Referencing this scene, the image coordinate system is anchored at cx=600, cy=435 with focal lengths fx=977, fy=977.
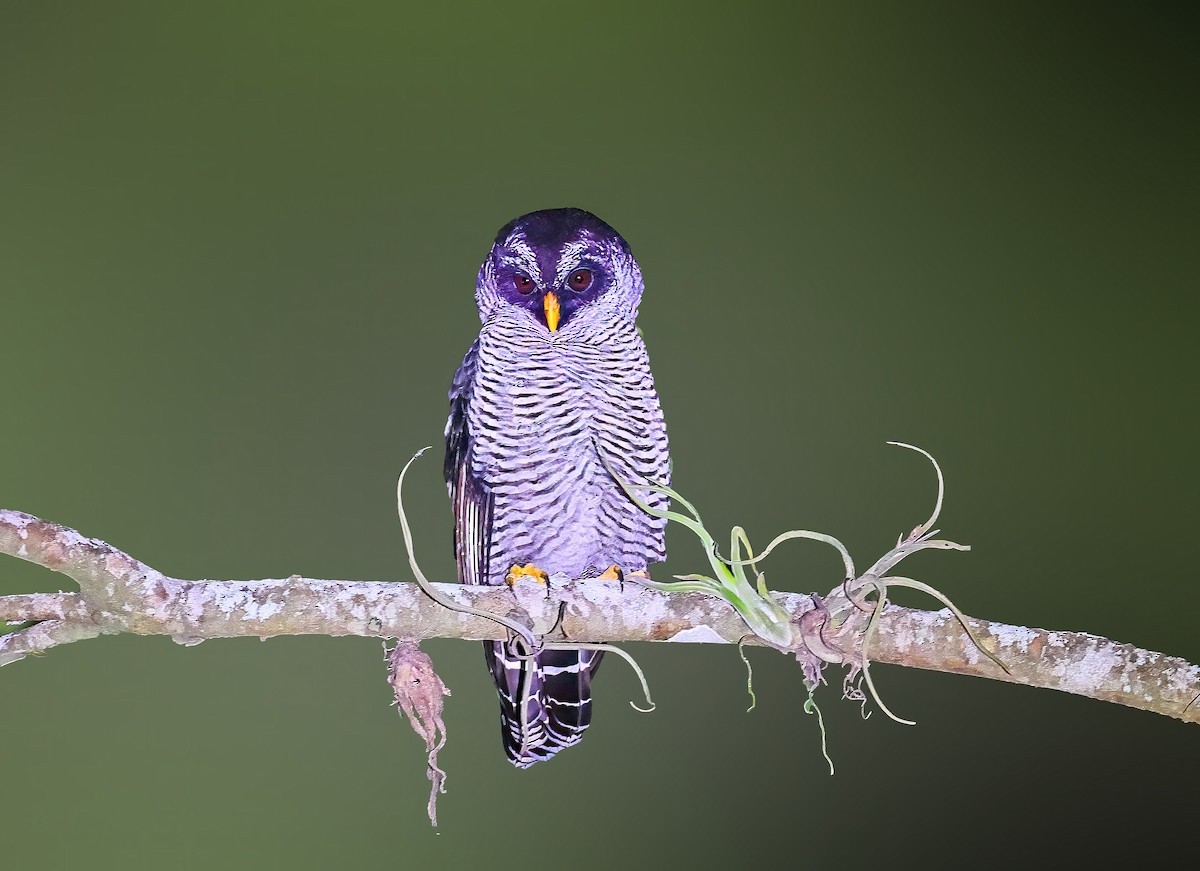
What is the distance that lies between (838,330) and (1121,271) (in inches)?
25.2

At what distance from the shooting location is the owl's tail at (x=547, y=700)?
160 centimetres

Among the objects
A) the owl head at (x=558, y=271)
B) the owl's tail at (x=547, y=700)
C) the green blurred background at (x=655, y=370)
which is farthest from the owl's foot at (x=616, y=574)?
the owl head at (x=558, y=271)

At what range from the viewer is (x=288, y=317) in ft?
6.23

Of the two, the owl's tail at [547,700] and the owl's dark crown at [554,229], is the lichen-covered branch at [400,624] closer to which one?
the owl's tail at [547,700]

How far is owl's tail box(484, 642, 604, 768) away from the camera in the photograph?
1.60 metres

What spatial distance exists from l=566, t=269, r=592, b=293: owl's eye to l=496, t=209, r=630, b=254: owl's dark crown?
0.05 m

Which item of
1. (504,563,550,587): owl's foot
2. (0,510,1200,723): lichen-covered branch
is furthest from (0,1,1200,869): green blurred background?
(0,510,1200,723): lichen-covered branch

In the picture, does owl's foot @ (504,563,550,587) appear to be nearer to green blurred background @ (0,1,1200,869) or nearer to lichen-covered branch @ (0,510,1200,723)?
lichen-covered branch @ (0,510,1200,723)

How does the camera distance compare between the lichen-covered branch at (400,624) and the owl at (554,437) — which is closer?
the lichen-covered branch at (400,624)

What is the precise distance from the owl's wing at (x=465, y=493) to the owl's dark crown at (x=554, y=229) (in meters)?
0.20

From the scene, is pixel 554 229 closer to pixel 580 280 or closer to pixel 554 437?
pixel 580 280

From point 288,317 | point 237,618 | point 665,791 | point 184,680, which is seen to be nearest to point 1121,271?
point 665,791

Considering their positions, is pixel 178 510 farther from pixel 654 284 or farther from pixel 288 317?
pixel 654 284

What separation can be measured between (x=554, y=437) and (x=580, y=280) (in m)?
0.26
